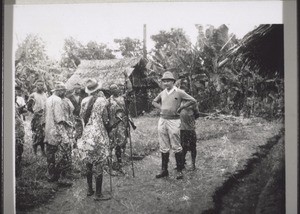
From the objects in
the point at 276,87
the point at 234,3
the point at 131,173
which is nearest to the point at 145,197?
the point at 131,173

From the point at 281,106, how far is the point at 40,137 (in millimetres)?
2542

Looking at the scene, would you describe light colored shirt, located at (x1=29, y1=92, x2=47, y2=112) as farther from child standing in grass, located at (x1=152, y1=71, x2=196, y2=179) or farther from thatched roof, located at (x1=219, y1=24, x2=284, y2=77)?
thatched roof, located at (x1=219, y1=24, x2=284, y2=77)

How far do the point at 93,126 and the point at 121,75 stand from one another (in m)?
0.61

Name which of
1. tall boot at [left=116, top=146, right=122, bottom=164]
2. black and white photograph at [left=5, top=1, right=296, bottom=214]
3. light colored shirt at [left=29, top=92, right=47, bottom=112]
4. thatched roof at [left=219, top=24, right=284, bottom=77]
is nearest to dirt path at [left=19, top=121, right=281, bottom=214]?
black and white photograph at [left=5, top=1, right=296, bottom=214]

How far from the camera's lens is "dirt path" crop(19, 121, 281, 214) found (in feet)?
11.6

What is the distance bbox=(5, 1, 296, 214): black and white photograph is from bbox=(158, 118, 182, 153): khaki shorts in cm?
1

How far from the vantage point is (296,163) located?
11.5ft

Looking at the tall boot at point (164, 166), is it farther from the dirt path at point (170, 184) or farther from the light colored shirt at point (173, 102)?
the light colored shirt at point (173, 102)

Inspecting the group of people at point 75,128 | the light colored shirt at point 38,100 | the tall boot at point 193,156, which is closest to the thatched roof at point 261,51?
the tall boot at point 193,156

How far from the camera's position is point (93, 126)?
3586 mm

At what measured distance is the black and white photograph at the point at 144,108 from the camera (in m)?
3.55

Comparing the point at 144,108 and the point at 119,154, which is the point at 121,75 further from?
the point at 119,154

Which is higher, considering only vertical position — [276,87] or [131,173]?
[276,87]

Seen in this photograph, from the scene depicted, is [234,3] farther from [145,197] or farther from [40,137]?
[40,137]
